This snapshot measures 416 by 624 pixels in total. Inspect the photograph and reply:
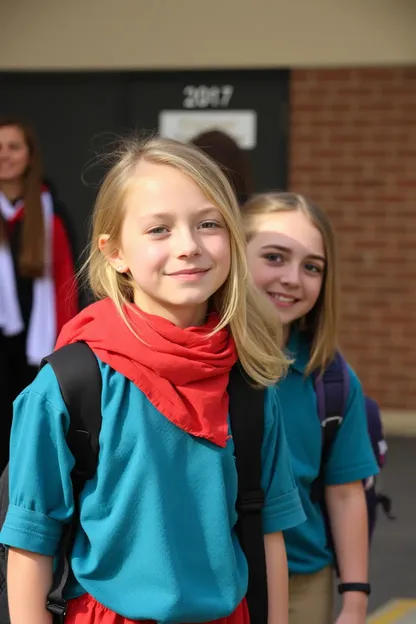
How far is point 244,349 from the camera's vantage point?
2.16 m

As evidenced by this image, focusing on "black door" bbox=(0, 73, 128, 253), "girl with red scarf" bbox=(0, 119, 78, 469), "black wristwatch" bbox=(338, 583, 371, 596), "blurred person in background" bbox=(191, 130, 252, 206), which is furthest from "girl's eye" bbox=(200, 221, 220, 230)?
"black door" bbox=(0, 73, 128, 253)

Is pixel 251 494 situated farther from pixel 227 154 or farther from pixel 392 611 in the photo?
pixel 392 611

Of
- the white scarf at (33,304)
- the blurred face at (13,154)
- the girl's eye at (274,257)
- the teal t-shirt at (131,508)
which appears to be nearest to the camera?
the teal t-shirt at (131,508)

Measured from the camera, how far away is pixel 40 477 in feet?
6.36

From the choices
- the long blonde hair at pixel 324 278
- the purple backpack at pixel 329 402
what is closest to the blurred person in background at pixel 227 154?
the long blonde hair at pixel 324 278

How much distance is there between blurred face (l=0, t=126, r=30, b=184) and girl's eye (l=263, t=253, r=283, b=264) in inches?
121

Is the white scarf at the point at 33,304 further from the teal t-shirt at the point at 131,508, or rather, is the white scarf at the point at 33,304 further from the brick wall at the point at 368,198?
the brick wall at the point at 368,198

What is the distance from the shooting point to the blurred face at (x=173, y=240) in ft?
6.77

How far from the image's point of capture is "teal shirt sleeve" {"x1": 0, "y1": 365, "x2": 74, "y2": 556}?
193 cm

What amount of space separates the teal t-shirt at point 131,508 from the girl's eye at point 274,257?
791mm

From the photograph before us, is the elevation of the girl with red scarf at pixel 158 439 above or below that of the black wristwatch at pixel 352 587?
above

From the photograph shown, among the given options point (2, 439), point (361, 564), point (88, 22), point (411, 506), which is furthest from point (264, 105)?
point (361, 564)

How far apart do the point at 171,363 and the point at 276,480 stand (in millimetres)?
338

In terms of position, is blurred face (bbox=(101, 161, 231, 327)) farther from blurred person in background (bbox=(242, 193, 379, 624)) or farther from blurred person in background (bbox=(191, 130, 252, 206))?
blurred person in background (bbox=(191, 130, 252, 206))
